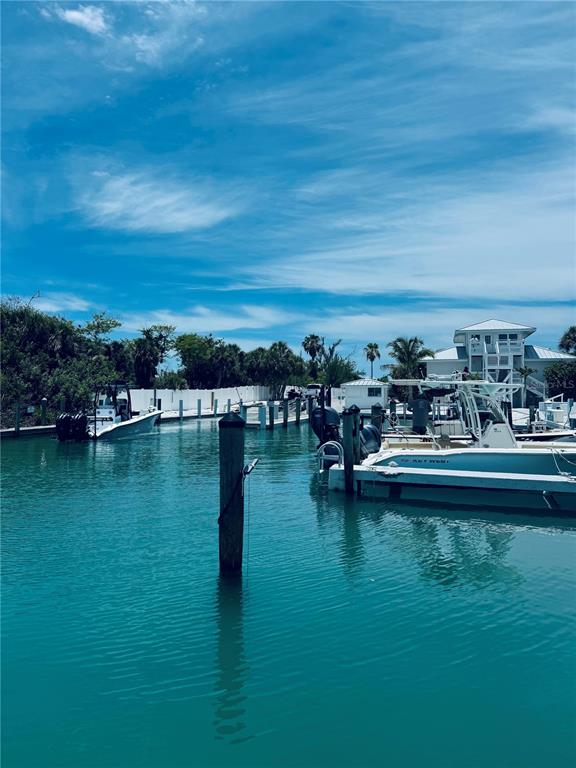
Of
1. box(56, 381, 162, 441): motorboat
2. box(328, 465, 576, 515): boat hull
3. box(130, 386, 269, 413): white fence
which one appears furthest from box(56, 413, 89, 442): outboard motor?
box(328, 465, 576, 515): boat hull

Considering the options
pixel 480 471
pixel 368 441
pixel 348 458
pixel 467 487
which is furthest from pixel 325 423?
pixel 467 487

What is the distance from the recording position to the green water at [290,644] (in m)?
6.69

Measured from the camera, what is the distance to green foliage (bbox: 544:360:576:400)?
182 ft

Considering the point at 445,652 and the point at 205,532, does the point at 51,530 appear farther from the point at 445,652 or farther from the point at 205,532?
the point at 445,652

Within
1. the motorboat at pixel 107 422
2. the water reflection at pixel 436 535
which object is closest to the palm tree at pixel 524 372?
the motorboat at pixel 107 422

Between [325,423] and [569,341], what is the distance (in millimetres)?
60320

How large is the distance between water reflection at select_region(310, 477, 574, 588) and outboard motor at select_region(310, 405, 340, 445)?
207 inches

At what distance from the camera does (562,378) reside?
55.9 metres

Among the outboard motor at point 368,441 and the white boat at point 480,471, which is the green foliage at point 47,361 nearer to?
the outboard motor at point 368,441

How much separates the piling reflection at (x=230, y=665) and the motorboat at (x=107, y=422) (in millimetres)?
28618

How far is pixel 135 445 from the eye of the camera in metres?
37.0

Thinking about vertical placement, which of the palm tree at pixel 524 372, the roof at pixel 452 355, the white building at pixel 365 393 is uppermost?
the roof at pixel 452 355

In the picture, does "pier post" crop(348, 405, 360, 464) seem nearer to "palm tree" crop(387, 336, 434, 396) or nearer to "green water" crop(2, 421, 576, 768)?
"green water" crop(2, 421, 576, 768)

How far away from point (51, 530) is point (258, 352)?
7028cm
